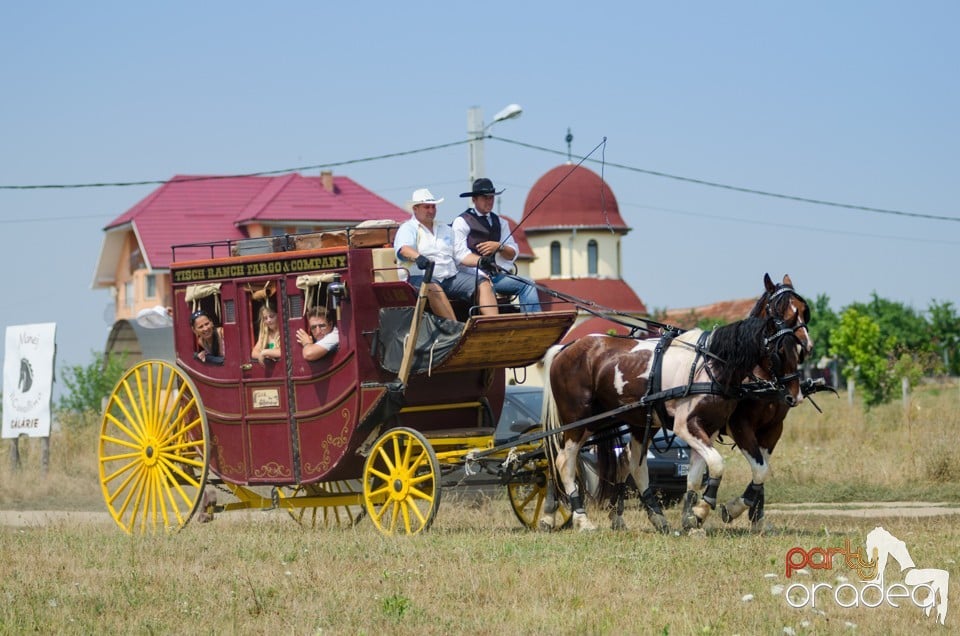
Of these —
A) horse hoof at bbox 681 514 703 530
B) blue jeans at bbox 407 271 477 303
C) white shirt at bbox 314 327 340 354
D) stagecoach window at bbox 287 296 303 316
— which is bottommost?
horse hoof at bbox 681 514 703 530

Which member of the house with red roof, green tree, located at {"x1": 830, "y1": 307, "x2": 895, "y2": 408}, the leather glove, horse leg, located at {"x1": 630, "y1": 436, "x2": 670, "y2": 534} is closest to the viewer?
horse leg, located at {"x1": 630, "y1": 436, "x2": 670, "y2": 534}

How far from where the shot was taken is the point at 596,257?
61.5 metres

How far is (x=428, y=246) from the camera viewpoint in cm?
1298

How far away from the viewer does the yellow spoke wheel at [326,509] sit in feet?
45.6

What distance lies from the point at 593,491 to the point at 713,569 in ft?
14.0

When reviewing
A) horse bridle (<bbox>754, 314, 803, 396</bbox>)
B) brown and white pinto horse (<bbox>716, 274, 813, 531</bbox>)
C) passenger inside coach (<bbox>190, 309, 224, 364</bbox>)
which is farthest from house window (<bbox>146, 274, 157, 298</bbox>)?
horse bridle (<bbox>754, 314, 803, 396</bbox>)

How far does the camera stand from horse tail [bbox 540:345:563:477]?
13195 mm

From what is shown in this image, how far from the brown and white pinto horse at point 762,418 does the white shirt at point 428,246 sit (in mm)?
2725

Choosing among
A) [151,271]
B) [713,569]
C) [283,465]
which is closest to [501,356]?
[283,465]

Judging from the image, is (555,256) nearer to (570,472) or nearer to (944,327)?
(944,327)

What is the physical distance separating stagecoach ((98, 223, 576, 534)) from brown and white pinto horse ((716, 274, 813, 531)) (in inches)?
68.8

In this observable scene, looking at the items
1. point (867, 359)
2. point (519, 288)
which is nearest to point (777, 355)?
point (519, 288)

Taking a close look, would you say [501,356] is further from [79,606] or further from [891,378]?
[891,378]

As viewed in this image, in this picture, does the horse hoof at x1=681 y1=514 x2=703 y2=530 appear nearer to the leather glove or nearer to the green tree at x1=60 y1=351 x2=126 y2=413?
the leather glove
